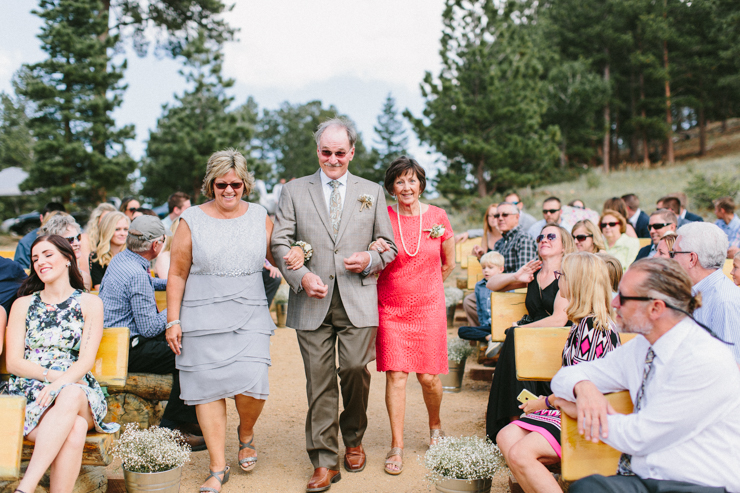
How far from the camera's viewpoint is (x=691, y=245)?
128 inches

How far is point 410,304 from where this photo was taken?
151 inches

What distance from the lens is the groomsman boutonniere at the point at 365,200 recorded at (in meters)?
3.58

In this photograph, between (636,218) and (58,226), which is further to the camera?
(636,218)

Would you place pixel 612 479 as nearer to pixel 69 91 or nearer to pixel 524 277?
pixel 524 277

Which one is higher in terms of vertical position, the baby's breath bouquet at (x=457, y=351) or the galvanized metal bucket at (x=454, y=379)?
the baby's breath bouquet at (x=457, y=351)

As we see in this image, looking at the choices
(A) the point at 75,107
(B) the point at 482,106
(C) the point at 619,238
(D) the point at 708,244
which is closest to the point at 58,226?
(D) the point at 708,244

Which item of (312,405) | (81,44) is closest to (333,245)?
(312,405)

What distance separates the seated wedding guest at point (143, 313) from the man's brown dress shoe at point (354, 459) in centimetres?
114

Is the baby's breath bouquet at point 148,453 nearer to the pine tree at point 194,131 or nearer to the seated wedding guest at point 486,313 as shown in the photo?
the seated wedding guest at point 486,313

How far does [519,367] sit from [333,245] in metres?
1.33

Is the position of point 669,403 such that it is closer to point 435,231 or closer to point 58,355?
point 435,231

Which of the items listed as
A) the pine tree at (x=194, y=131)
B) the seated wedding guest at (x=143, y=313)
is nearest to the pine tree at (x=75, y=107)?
the pine tree at (x=194, y=131)

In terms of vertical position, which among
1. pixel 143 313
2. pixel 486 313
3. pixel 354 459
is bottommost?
pixel 354 459

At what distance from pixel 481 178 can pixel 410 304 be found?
65.4 feet
